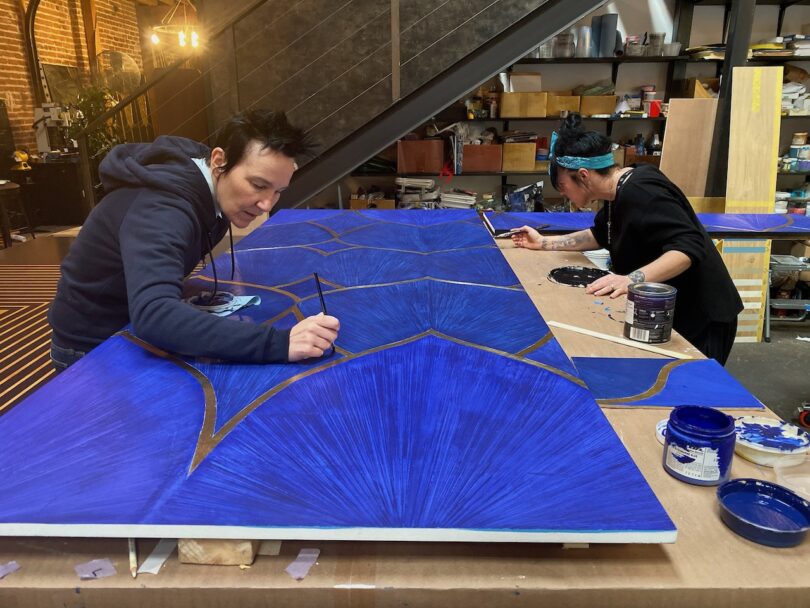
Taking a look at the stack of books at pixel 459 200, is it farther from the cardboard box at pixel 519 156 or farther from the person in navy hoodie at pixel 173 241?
the person in navy hoodie at pixel 173 241

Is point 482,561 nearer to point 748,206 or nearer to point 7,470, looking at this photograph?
point 7,470

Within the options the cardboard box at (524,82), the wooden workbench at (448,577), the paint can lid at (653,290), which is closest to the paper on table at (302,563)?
the wooden workbench at (448,577)

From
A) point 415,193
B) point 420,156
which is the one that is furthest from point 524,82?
point 415,193

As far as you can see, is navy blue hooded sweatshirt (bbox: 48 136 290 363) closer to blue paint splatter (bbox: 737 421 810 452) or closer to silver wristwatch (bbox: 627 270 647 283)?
blue paint splatter (bbox: 737 421 810 452)

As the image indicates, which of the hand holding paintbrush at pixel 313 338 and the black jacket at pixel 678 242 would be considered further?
the black jacket at pixel 678 242

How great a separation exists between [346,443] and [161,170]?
2.72 feet

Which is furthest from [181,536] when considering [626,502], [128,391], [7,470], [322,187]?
[322,187]

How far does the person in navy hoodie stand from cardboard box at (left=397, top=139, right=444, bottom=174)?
3.48 metres

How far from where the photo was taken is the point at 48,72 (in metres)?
6.94

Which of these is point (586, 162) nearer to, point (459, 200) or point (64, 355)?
point (64, 355)

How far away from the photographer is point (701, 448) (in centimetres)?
87

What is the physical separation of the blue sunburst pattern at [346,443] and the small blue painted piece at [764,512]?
14cm

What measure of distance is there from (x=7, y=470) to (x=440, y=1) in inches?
145

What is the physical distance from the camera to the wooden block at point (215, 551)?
75 centimetres
